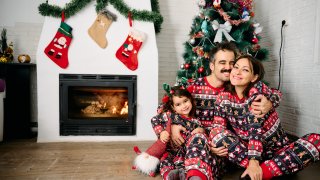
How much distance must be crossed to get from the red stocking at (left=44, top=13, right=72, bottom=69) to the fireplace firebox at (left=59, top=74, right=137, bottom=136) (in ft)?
0.63

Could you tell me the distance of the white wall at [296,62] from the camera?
227cm

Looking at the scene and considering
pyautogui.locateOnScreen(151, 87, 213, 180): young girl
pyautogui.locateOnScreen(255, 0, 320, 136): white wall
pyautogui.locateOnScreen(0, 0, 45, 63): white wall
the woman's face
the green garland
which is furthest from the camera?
pyautogui.locateOnScreen(0, 0, 45, 63): white wall

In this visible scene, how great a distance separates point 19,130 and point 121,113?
1172 mm

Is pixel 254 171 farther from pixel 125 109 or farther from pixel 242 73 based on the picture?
pixel 125 109

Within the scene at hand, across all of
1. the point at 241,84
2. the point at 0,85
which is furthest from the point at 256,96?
the point at 0,85

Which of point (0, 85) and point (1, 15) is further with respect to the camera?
point (1, 15)

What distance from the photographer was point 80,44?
2.53 m

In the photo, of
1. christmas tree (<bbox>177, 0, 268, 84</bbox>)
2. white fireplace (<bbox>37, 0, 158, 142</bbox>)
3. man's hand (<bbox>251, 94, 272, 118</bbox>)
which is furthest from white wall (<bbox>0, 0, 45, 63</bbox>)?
man's hand (<bbox>251, 94, 272, 118</bbox>)

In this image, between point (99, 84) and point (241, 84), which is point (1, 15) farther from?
point (241, 84)

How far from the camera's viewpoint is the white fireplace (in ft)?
8.19

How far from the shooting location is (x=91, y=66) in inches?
100

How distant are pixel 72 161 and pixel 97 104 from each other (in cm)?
89

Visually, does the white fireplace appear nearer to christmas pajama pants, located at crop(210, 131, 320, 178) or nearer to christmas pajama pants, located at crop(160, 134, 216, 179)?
christmas pajama pants, located at crop(160, 134, 216, 179)

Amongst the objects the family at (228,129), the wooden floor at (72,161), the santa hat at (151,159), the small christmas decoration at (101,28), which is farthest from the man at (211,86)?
the small christmas decoration at (101,28)
